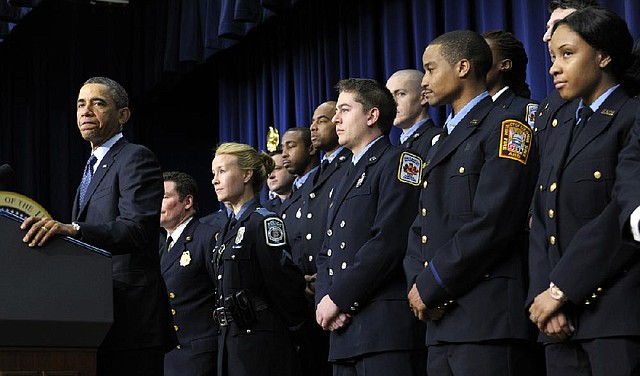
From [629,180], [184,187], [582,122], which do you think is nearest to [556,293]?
[629,180]

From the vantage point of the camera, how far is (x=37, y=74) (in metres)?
9.00

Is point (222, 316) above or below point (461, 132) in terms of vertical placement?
below

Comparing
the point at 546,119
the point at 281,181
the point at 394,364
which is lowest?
the point at 394,364

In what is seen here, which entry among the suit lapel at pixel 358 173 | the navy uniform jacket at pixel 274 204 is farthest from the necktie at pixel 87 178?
the navy uniform jacket at pixel 274 204

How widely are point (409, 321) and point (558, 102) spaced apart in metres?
0.93

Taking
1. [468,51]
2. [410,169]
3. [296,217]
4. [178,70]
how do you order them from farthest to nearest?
1. [178,70]
2. [296,217]
3. [410,169]
4. [468,51]

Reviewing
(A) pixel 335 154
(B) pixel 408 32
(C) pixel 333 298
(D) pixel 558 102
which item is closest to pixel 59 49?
(B) pixel 408 32

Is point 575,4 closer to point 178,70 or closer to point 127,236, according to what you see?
point 127,236

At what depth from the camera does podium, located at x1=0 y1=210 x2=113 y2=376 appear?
2994 millimetres

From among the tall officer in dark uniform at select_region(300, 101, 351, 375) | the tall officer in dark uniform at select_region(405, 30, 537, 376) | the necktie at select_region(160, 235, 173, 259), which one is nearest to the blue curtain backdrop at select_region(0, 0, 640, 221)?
the tall officer in dark uniform at select_region(300, 101, 351, 375)

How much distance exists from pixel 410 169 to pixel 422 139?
715 mm

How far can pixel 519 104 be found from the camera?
3.74 metres

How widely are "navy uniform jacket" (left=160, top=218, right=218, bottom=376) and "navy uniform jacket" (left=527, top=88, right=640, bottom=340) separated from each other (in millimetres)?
2349

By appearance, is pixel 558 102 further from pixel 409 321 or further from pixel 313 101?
pixel 313 101
